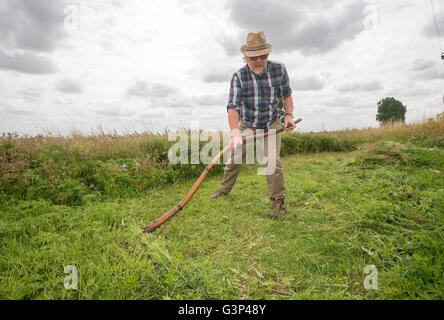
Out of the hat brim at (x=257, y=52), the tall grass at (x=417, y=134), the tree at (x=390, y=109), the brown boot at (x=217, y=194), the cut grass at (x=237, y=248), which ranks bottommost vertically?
the cut grass at (x=237, y=248)

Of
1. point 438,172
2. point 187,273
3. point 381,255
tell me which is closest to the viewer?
point 187,273

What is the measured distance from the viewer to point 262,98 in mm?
3457

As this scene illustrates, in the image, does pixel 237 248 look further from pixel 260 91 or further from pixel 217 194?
pixel 260 91

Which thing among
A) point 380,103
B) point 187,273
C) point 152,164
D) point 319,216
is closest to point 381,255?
point 319,216

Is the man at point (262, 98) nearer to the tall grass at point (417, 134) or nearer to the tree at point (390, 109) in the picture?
the tall grass at point (417, 134)

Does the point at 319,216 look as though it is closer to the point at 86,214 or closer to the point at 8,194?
the point at 86,214

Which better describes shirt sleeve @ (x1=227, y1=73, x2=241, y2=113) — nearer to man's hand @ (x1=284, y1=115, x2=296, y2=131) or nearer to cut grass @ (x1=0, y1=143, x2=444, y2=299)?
man's hand @ (x1=284, y1=115, x2=296, y2=131)

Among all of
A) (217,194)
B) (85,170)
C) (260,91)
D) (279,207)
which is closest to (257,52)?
(260,91)

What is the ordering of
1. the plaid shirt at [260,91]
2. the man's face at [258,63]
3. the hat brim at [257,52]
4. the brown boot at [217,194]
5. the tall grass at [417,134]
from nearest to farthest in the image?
the hat brim at [257,52]
the man's face at [258,63]
the plaid shirt at [260,91]
the brown boot at [217,194]
the tall grass at [417,134]

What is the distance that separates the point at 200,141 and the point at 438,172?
5.28m

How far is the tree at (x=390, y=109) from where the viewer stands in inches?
1140

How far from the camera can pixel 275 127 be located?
3.61 m

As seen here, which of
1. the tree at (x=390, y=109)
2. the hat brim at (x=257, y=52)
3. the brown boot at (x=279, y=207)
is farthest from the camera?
the tree at (x=390, y=109)

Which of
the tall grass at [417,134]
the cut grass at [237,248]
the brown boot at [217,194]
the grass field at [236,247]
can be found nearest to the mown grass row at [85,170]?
the grass field at [236,247]
